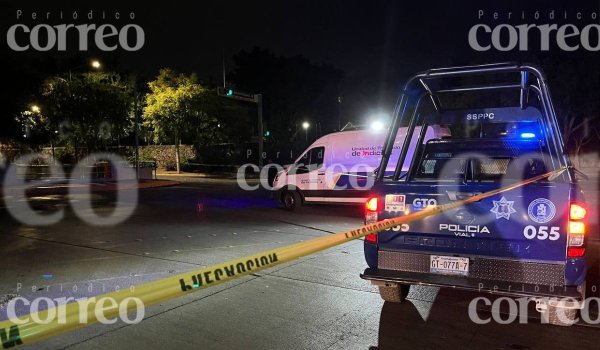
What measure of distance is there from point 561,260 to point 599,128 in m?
35.1

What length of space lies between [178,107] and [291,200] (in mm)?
23167

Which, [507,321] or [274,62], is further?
[274,62]

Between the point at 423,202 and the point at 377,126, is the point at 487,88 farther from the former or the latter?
the point at 377,126

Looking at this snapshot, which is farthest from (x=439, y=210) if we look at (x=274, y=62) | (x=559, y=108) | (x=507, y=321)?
(x=274, y=62)

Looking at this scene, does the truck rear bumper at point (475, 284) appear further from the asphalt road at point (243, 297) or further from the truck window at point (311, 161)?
the truck window at point (311, 161)

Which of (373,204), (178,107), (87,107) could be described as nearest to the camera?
(373,204)

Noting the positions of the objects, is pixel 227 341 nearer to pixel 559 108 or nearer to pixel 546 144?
pixel 546 144

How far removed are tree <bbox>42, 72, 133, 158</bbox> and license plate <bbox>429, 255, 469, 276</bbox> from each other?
29742mm

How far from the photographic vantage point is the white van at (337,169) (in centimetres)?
1422

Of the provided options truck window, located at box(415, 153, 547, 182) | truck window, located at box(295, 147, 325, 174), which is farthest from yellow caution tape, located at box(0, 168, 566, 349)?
truck window, located at box(295, 147, 325, 174)

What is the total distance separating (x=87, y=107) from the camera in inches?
1198

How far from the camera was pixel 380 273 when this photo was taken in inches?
195

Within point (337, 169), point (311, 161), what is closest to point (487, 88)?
point (337, 169)

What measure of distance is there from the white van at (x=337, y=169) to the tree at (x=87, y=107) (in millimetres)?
19840
